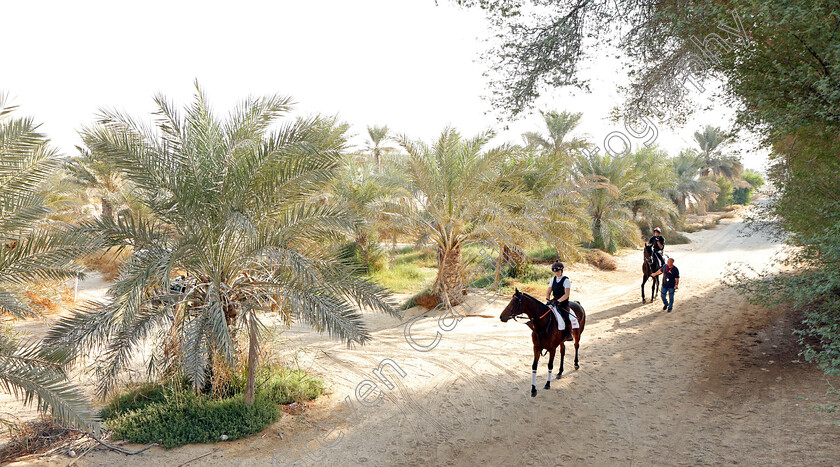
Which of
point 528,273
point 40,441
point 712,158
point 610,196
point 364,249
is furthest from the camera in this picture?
point 712,158

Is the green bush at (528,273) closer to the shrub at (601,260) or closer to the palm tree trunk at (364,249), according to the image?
the shrub at (601,260)

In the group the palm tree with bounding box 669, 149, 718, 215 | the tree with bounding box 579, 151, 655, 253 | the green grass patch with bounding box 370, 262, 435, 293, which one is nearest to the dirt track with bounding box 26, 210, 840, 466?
the green grass patch with bounding box 370, 262, 435, 293

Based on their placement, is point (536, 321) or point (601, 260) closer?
point (536, 321)

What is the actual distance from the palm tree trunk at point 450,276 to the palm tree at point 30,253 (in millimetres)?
8862

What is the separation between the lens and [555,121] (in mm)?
27641

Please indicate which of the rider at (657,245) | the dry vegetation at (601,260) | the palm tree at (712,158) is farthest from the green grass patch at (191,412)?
the palm tree at (712,158)

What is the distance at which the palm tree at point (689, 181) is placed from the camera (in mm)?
33719

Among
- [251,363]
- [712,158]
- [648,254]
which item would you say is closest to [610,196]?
[648,254]

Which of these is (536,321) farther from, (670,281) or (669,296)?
(669,296)

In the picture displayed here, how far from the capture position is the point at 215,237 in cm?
675

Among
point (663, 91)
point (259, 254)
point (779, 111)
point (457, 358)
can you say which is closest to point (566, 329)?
point (457, 358)

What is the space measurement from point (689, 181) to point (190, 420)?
119ft

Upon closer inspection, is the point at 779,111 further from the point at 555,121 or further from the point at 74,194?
the point at 74,194

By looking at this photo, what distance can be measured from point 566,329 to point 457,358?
8.25 feet
